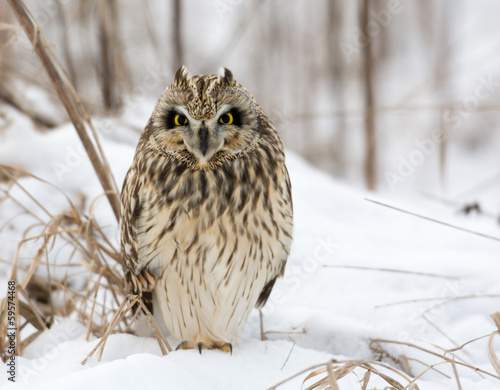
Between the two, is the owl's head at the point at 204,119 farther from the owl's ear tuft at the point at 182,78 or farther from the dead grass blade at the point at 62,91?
the dead grass blade at the point at 62,91

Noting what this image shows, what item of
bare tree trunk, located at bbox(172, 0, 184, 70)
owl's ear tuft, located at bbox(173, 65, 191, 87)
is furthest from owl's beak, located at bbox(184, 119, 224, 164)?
bare tree trunk, located at bbox(172, 0, 184, 70)

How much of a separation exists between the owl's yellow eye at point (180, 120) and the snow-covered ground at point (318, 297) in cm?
68

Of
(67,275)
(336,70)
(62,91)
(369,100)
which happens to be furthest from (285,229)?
(336,70)

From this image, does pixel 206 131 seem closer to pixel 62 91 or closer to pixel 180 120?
pixel 180 120

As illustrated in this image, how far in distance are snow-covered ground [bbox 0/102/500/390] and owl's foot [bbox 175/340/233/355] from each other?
0.03m

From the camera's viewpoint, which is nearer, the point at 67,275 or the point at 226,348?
the point at 226,348

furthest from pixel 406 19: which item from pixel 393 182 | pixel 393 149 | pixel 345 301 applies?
pixel 345 301

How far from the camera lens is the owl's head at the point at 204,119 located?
1.70m

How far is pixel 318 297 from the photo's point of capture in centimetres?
241

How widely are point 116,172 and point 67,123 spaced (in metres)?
0.87

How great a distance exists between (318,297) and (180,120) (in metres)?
1.04

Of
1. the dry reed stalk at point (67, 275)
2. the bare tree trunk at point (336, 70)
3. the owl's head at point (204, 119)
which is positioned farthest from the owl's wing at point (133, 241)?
the bare tree trunk at point (336, 70)

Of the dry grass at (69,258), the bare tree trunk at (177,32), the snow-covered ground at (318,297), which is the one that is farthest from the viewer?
the bare tree trunk at (177,32)

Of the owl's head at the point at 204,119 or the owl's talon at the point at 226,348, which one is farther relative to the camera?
the owl's talon at the point at 226,348
